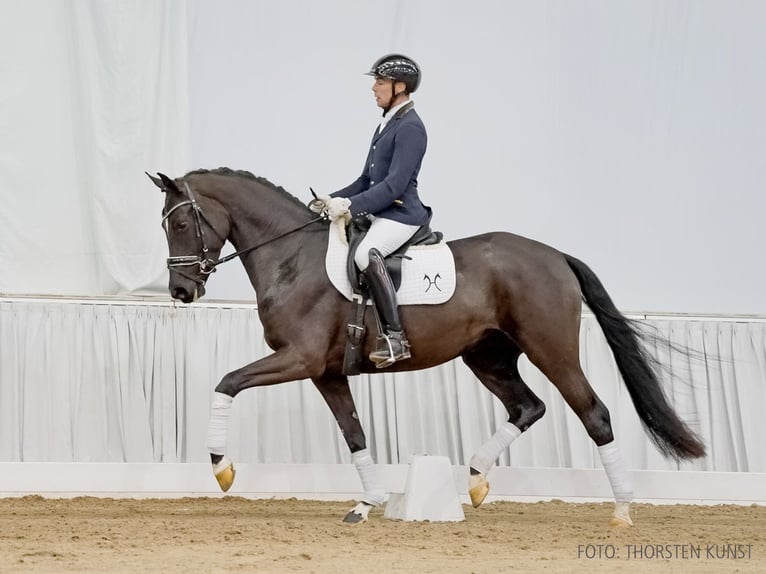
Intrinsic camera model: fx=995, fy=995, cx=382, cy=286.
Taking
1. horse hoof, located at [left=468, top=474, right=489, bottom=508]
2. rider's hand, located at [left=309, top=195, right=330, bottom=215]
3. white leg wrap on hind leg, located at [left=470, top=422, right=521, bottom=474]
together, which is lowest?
horse hoof, located at [left=468, top=474, right=489, bottom=508]

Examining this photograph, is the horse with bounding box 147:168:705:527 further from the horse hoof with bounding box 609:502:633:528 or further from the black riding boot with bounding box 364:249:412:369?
the black riding boot with bounding box 364:249:412:369

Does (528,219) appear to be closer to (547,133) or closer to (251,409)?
(547,133)

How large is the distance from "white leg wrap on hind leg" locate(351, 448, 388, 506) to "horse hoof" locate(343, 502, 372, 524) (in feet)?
0.28

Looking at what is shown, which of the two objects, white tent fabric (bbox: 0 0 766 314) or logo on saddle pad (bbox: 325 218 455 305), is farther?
white tent fabric (bbox: 0 0 766 314)

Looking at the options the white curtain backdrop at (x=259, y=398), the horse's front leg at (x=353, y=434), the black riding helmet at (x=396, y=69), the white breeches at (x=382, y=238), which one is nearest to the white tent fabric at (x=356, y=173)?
the white curtain backdrop at (x=259, y=398)

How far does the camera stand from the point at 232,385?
467 centimetres

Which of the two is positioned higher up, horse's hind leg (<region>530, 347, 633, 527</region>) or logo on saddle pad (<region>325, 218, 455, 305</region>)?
logo on saddle pad (<region>325, 218, 455, 305</region>)

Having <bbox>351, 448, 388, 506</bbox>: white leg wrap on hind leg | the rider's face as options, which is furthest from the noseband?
<bbox>351, 448, 388, 506</bbox>: white leg wrap on hind leg

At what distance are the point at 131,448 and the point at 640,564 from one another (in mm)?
3278

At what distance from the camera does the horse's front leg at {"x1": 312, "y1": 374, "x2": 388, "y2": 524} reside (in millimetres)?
5055

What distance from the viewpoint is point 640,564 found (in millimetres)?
3840

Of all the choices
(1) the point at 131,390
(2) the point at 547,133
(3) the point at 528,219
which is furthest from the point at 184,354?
(2) the point at 547,133

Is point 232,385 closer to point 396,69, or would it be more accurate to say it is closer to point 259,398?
point 259,398

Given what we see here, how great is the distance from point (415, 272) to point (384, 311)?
12.4 inches
